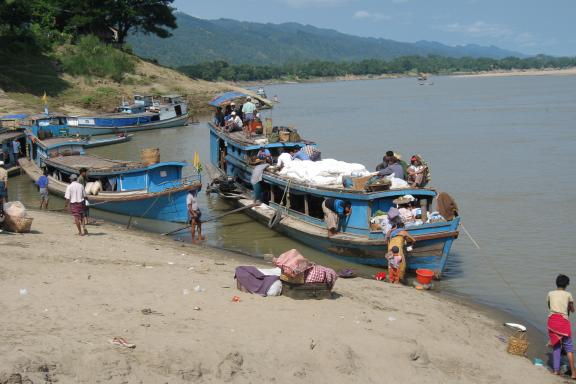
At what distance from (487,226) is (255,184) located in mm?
6780

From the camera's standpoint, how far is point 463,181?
2608 centimetres

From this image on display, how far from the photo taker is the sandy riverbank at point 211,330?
24.0ft

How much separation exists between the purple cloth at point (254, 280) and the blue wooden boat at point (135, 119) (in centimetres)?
3100

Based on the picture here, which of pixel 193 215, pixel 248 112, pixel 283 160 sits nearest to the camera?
pixel 193 215

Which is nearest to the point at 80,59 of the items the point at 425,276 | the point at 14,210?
the point at 14,210

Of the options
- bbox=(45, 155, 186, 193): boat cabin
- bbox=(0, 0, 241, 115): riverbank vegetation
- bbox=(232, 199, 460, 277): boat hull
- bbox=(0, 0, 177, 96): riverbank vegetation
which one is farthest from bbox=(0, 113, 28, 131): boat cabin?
bbox=(232, 199, 460, 277): boat hull

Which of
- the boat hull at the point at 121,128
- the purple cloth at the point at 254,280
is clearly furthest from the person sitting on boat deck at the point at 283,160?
the boat hull at the point at 121,128

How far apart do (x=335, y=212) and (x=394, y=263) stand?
2441 millimetres

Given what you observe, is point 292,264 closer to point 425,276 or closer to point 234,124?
point 425,276

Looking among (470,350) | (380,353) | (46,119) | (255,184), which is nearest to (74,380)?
(380,353)

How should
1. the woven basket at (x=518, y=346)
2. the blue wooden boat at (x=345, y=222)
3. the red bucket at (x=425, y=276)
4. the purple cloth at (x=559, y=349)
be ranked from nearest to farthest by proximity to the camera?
the purple cloth at (x=559, y=349)
the woven basket at (x=518, y=346)
the red bucket at (x=425, y=276)
the blue wooden boat at (x=345, y=222)

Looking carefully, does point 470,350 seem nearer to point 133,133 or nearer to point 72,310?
point 72,310

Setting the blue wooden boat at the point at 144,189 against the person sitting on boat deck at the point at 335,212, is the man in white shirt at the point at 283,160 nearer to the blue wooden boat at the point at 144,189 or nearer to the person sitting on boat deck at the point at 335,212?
the blue wooden boat at the point at 144,189

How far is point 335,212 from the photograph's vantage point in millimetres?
15227
